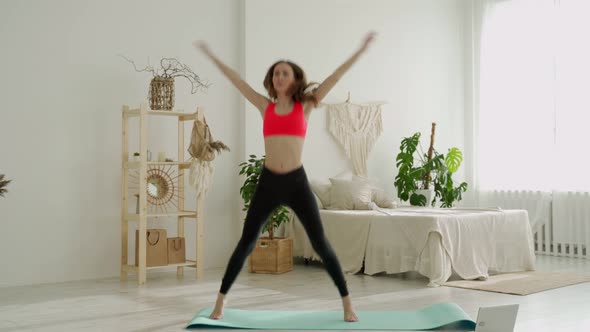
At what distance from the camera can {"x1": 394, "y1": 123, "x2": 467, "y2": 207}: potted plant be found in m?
7.34

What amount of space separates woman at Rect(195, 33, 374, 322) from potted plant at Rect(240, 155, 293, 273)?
231cm

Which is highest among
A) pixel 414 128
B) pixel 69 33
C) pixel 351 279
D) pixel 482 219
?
pixel 69 33

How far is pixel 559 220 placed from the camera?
7.46 m

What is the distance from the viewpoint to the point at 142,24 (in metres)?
5.92

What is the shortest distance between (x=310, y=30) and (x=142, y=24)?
184cm

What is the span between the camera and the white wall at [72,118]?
527 centimetres

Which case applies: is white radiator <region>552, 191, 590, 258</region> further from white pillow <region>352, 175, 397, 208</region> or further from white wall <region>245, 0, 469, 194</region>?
white pillow <region>352, 175, 397, 208</region>

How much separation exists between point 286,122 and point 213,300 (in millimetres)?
1566

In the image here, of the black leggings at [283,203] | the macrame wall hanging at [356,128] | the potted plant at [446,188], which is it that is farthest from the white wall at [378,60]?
the black leggings at [283,203]

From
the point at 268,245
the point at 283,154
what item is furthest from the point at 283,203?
the point at 268,245

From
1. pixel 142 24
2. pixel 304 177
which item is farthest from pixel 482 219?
pixel 142 24

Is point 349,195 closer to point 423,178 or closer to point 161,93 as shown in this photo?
point 423,178

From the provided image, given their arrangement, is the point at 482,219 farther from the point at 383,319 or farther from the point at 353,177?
the point at 383,319

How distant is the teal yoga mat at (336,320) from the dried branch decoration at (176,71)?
2.59 m
